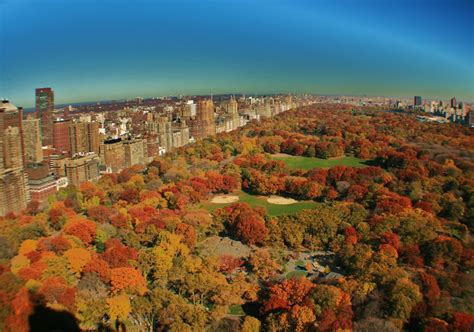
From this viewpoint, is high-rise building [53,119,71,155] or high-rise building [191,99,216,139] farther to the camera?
high-rise building [191,99,216,139]

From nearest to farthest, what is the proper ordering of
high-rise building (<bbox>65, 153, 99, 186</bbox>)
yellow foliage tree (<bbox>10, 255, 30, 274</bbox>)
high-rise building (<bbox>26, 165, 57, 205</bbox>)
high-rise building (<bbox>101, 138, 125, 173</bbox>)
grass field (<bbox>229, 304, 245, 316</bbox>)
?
grass field (<bbox>229, 304, 245, 316</bbox>) → yellow foliage tree (<bbox>10, 255, 30, 274</bbox>) → high-rise building (<bbox>26, 165, 57, 205</bbox>) → high-rise building (<bbox>65, 153, 99, 186</bbox>) → high-rise building (<bbox>101, 138, 125, 173</bbox>)

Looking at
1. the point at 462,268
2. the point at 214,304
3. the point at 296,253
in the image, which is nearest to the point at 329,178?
the point at 296,253

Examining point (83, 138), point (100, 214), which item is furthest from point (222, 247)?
point (83, 138)

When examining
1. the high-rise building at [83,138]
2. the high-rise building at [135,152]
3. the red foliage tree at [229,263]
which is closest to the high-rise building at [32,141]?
the high-rise building at [83,138]

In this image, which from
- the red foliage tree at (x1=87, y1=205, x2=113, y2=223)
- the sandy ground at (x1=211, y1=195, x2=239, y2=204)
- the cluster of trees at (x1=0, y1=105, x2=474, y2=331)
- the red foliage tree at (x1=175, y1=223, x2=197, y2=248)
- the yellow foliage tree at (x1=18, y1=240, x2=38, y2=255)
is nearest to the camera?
the cluster of trees at (x1=0, y1=105, x2=474, y2=331)

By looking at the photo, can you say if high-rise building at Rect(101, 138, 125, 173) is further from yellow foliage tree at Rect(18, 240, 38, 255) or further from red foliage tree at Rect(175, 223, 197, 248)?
yellow foliage tree at Rect(18, 240, 38, 255)

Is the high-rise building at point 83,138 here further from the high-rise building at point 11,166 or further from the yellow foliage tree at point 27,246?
the yellow foliage tree at point 27,246

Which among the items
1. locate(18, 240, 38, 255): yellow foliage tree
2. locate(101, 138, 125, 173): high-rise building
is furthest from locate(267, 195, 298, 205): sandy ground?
locate(101, 138, 125, 173): high-rise building

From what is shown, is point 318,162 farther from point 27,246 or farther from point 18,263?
point 18,263

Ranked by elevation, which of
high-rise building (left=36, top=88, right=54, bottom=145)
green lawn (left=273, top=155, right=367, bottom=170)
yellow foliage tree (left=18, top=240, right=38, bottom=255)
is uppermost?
high-rise building (left=36, top=88, right=54, bottom=145)
